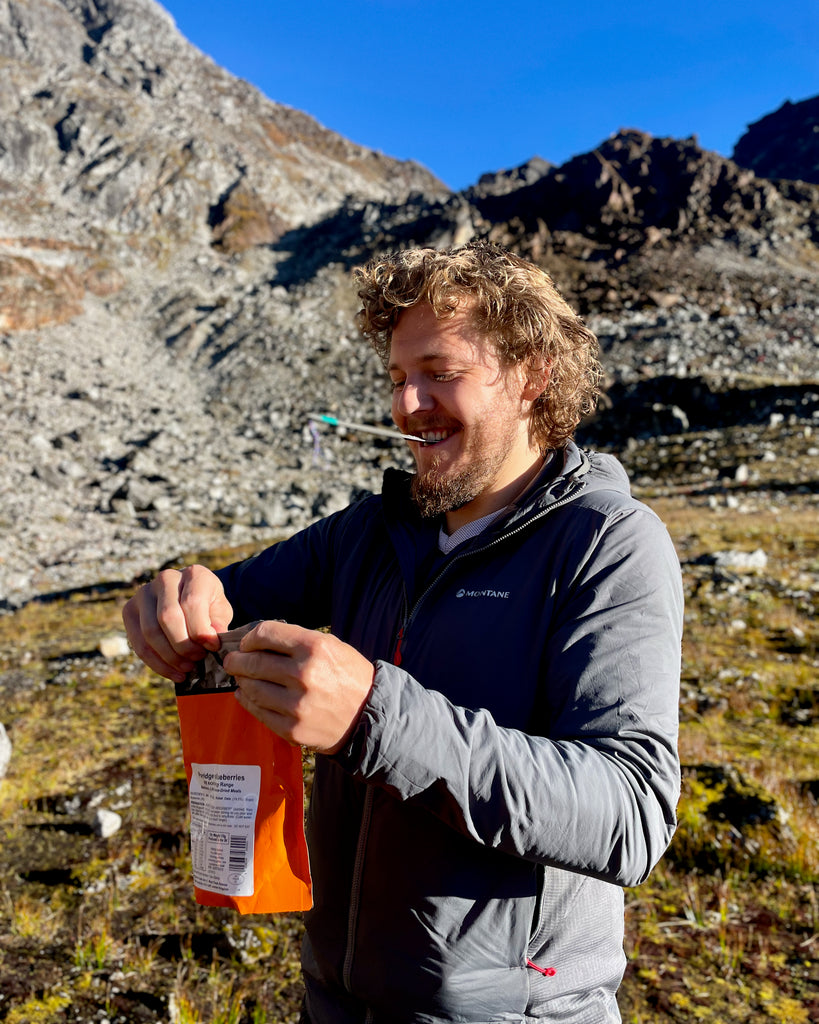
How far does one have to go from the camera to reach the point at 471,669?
175 cm

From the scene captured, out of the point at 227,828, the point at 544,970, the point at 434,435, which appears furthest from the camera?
the point at 434,435

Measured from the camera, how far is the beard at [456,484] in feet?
6.88

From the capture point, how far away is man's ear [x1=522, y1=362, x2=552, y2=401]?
2268mm

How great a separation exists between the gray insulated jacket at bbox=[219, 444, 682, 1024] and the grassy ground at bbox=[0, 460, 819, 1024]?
76.0 inches

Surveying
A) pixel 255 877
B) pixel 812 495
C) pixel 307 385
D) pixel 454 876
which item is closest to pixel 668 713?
pixel 454 876

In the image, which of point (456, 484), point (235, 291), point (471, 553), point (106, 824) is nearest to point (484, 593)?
point (471, 553)

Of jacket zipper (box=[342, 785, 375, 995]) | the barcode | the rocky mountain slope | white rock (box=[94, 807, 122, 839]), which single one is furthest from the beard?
the rocky mountain slope

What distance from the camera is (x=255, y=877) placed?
5.70ft

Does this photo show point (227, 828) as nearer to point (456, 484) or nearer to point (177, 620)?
point (177, 620)

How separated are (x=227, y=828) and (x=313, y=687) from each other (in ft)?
2.45

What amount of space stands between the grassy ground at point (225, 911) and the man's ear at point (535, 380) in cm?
290

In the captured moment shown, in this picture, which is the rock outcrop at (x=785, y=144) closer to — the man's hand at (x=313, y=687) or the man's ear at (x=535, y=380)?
the man's ear at (x=535, y=380)

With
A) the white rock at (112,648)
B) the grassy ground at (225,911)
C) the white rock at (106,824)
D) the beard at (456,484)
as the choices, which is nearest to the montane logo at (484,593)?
the beard at (456,484)

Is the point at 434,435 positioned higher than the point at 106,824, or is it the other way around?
the point at 434,435
